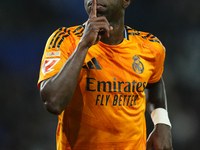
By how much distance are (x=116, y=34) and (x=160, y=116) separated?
0.71 meters

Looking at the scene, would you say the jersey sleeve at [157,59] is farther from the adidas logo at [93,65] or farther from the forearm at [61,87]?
the forearm at [61,87]

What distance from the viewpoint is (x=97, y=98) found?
4.85ft

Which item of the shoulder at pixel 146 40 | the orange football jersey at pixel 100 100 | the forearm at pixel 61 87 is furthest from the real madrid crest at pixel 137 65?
the forearm at pixel 61 87

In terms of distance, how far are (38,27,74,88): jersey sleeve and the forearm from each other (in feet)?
0.29

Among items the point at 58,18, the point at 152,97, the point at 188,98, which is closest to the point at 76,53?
the point at 152,97

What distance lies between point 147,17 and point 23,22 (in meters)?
1.76

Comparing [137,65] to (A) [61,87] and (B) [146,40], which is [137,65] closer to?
(B) [146,40]

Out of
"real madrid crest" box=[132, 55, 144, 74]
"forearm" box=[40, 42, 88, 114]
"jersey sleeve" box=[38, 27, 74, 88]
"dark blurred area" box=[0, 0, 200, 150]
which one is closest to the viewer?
"forearm" box=[40, 42, 88, 114]

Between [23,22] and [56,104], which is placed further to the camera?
[23,22]

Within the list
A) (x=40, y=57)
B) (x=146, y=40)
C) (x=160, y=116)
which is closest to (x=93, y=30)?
(x=146, y=40)

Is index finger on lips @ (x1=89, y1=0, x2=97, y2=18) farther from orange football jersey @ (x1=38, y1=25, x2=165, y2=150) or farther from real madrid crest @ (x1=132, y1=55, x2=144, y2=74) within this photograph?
real madrid crest @ (x1=132, y1=55, x2=144, y2=74)

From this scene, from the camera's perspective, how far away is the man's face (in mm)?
A: 1458

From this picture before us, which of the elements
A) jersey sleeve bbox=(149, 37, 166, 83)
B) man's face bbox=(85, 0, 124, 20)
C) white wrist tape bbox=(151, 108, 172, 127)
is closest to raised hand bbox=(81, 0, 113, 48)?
man's face bbox=(85, 0, 124, 20)

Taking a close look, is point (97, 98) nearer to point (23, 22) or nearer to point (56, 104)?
point (56, 104)
